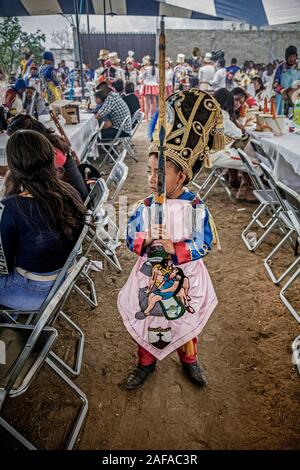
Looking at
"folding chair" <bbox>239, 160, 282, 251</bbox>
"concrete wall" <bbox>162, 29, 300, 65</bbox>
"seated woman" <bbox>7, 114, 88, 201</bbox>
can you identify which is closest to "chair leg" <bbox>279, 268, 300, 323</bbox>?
"folding chair" <bbox>239, 160, 282, 251</bbox>

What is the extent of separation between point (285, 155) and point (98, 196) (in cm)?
204

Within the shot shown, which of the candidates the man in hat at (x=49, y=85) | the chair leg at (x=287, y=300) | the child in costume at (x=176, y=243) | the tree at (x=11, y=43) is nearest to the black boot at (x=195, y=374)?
the child in costume at (x=176, y=243)

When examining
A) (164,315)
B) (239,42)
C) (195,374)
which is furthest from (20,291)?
(239,42)

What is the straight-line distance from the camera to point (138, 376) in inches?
80.7

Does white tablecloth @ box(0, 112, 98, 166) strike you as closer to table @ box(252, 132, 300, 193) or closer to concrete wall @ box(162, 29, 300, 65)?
table @ box(252, 132, 300, 193)

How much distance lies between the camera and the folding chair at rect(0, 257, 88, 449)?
1.35 metres

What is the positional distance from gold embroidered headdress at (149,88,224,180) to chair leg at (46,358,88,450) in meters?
1.14

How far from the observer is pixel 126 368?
221 cm

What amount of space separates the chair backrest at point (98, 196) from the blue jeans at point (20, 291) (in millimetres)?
653

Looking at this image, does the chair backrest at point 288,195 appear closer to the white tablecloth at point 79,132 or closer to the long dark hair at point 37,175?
the long dark hair at point 37,175

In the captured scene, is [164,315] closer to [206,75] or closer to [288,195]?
[288,195]

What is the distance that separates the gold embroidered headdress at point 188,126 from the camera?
152 centimetres
